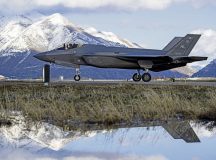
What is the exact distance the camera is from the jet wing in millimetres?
12600

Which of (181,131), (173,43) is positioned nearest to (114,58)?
(173,43)

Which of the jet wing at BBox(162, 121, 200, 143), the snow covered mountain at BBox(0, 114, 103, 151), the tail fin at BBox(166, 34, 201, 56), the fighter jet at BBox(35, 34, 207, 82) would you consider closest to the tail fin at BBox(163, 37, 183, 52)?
the tail fin at BBox(166, 34, 201, 56)

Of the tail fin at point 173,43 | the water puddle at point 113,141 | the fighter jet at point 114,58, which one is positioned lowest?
the fighter jet at point 114,58

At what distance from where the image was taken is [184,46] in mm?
45344

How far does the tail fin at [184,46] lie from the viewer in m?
44.9

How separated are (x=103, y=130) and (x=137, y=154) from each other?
396 centimetres

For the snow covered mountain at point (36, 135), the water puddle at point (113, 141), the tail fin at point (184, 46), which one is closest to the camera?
the water puddle at point (113, 141)

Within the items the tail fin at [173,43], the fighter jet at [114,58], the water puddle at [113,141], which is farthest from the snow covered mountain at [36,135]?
the tail fin at [173,43]

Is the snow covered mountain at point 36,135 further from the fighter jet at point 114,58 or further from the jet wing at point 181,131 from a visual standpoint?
the fighter jet at point 114,58

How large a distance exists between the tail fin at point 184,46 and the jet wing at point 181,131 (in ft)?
96.2

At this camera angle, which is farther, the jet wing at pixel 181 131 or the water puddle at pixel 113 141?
the jet wing at pixel 181 131

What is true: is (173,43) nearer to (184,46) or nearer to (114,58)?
(184,46)

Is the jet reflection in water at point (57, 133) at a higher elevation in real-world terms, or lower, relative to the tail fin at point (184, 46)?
lower

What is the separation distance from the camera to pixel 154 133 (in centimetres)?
1377
